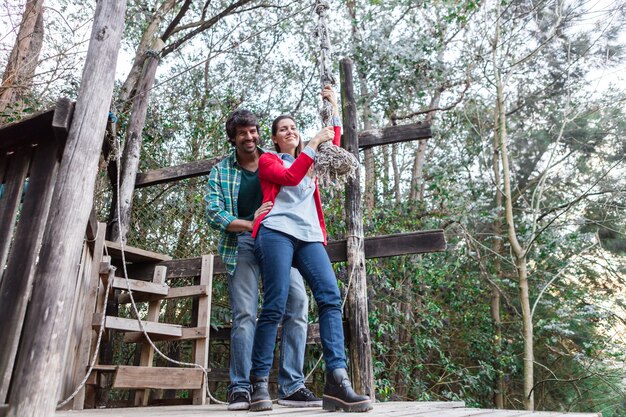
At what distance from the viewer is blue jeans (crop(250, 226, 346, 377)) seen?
2.36 meters

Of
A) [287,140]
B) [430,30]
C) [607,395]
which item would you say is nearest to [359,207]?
[287,140]

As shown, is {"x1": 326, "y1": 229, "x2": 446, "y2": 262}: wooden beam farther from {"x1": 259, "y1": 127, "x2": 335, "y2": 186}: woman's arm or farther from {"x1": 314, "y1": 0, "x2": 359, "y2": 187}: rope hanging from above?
{"x1": 259, "y1": 127, "x2": 335, "y2": 186}: woman's arm

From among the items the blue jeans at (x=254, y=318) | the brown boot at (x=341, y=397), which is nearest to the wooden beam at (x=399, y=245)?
the blue jeans at (x=254, y=318)

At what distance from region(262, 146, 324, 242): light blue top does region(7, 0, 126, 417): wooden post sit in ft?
2.88

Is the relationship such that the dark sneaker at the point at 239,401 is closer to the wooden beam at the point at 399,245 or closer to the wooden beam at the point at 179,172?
the wooden beam at the point at 399,245

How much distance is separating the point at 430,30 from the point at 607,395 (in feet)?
21.5

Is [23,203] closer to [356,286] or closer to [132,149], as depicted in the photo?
[356,286]

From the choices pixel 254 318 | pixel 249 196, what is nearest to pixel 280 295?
pixel 254 318

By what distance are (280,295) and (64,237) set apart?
3.30 feet

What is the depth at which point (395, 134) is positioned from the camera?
3.69 metres

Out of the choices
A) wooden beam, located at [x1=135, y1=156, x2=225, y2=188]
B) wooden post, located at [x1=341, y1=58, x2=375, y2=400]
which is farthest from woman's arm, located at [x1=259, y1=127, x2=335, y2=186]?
wooden beam, located at [x1=135, y1=156, x2=225, y2=188]

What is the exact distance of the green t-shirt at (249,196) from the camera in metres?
2.78

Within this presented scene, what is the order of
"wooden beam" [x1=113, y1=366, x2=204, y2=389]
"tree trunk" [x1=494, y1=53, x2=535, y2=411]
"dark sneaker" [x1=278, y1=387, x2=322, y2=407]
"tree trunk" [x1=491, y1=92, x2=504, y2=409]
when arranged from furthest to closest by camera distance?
"tree trunk" [x1=491, y1=92, x2=504, y2=409]
"tree trunk" [x1=494, y1=53, x2=535, y2=411]
"wooden beam" [x1=113, y1=366, x2=204, y2=389]
"dark sneaker" [x1=278, y1=387, x2=322, y2=407]

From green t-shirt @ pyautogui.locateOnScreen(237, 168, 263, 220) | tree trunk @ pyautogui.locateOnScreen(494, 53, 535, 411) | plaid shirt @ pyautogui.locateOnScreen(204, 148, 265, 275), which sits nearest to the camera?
plaid shirt @ pyautogui.locateOnScreen(204, 148, 265, 275)
